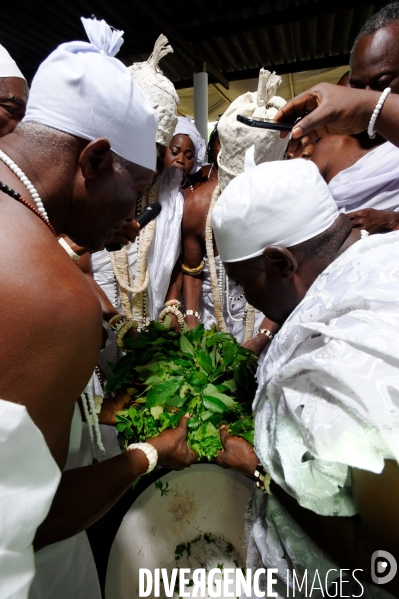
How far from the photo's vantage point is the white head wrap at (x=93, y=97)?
0.86 m

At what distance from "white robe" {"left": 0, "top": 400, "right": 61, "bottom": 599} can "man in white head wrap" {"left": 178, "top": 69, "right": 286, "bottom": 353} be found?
4.70 feet

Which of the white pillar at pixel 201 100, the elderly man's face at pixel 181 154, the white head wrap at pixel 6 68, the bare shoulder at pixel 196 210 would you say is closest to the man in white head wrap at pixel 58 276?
the white head wrap at pixel 6 68

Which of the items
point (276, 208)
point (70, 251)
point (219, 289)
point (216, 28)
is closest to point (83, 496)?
point (276, 208)

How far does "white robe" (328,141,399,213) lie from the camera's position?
1.59 meters

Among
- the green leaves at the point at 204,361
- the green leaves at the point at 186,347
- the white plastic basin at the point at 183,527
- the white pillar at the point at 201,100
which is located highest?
the white pillar at the point at 201,100

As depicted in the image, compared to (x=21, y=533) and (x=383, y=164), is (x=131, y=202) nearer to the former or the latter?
(x=21, y=533)

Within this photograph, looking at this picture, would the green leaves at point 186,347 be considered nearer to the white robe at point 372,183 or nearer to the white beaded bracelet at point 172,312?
the white beaded bracelet at point 172,312

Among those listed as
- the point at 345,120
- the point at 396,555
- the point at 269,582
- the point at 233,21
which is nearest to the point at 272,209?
the point at 345,120

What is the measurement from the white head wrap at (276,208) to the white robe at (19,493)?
2.42 feet

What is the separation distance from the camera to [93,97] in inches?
35.0

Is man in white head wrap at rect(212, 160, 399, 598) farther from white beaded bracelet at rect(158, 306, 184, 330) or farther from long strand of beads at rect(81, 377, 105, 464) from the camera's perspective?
white beaded bracelet at rect(158, 306, 184, 330)

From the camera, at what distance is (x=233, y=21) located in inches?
130

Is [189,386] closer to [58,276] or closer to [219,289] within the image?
[58,276]

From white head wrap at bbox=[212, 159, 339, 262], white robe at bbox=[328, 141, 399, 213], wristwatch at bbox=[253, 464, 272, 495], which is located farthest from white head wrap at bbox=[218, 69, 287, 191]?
wristwatch at bbox=[253, 464, 272, 495]
